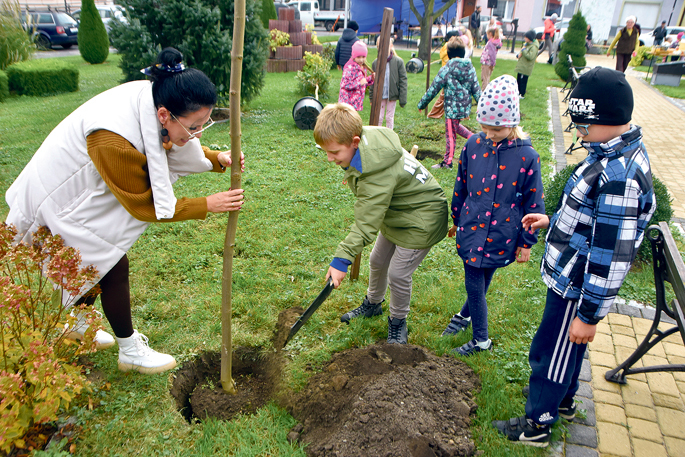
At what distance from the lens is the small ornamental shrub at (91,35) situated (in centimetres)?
1620

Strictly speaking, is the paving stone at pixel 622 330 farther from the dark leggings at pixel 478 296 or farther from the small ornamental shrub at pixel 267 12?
the small ornamental shrub at pixel 267 12

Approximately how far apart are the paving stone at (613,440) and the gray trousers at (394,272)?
1.25m

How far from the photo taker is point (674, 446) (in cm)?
232

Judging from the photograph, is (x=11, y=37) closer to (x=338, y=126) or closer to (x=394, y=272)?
(x=338, y=126)

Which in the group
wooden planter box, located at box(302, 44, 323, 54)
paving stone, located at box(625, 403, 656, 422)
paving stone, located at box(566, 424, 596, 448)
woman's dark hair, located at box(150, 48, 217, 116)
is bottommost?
paving stone, located at box(625, 403, 656, 422)

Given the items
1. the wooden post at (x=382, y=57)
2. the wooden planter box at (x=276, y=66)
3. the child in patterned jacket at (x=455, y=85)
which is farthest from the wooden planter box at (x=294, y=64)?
the wooden post at (x=382, y=57)

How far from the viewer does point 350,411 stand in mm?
2346

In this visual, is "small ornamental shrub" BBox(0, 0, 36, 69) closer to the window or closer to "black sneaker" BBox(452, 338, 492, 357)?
"black sneaker" BBox(452, 338, 492, 357)

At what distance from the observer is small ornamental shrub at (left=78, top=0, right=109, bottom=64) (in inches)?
638

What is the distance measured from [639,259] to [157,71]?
174 inches

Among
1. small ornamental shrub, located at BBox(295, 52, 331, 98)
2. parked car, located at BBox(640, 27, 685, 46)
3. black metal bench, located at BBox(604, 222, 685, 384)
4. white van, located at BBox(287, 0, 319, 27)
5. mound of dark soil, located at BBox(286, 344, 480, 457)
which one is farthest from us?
white van, located at BBox(287, 0, 319, 27)

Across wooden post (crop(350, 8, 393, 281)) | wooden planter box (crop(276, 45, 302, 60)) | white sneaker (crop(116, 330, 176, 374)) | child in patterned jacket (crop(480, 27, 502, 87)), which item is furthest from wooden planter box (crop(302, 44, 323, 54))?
white sneaker (crop(116, 330, 176, 374))

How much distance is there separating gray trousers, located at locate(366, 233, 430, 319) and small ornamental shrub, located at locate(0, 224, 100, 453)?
169 centimetres

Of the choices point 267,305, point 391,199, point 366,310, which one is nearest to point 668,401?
point 366,310
